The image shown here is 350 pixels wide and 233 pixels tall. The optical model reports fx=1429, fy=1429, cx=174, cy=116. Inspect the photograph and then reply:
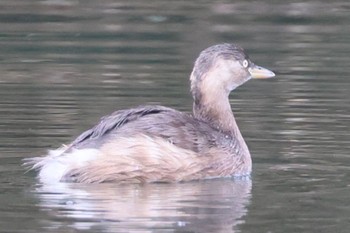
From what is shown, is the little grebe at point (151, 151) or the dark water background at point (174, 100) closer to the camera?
the dark water background at point (174, 100)

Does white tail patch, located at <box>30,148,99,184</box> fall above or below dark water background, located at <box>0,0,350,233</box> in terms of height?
above

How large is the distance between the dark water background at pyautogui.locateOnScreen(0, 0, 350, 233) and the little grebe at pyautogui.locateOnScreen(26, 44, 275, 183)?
13cm

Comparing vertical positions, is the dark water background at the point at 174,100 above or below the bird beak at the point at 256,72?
below

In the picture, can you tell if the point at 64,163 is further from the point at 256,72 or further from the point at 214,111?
the point at 256,72

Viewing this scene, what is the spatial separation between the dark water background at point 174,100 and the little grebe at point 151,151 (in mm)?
127

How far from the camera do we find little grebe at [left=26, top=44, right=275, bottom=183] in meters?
10.0

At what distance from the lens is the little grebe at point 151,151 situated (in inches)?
395

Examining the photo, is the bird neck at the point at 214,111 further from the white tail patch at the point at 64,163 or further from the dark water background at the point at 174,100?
the white tail patch at the point at 64,163

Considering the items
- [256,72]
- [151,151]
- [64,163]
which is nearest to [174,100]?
[256,72]

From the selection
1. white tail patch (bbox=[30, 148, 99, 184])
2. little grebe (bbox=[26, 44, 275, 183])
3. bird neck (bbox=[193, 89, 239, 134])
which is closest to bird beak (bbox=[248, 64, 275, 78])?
bird neck (bbox=[193, 89, 239, 134])

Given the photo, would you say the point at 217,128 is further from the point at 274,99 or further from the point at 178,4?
the point at 178,4

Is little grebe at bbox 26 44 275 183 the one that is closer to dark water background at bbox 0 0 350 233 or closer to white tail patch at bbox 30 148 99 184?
white tail patch at bbox 30 148 99 184

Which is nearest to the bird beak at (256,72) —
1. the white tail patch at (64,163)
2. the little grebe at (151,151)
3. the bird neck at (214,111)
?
the bird neck at (214,111)

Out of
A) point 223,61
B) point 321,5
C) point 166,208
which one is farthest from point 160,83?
point 321,5
